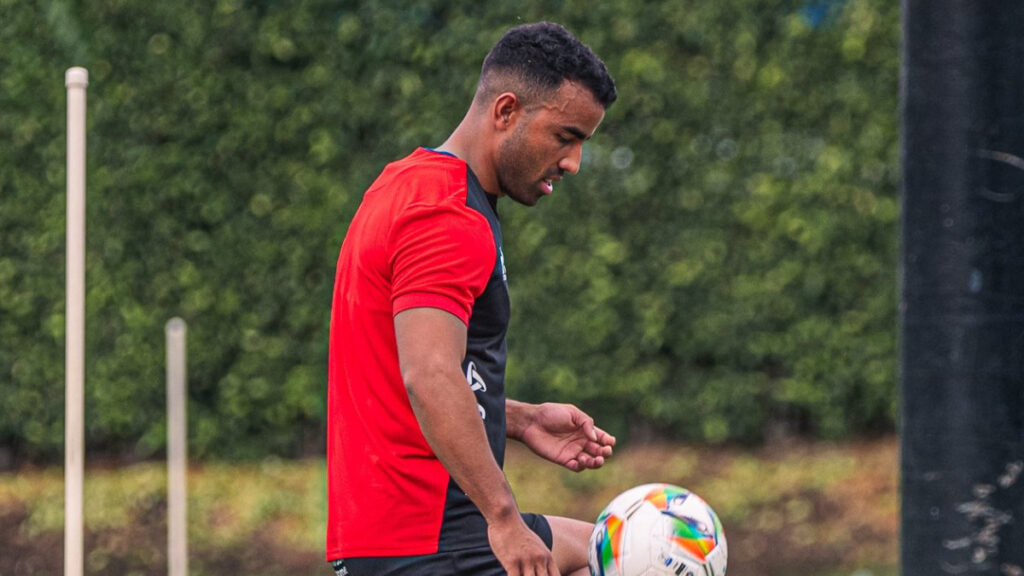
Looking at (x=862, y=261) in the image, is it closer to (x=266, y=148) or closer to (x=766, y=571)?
(x=766, y=571)

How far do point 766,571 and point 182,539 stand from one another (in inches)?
114

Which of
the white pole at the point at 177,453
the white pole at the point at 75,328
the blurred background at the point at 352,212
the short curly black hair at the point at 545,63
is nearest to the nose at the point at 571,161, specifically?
the short curly black hair at the point at 545,63

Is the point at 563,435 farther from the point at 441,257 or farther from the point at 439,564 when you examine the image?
the point at 441,257

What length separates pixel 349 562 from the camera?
311cm

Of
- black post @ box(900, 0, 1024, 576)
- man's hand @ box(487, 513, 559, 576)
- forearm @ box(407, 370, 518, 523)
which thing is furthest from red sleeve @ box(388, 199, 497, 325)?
black post @ box(900, 0, 1024, 576)

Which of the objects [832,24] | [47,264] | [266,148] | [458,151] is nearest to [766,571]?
[832,24]

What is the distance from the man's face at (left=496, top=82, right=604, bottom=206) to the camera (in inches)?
123

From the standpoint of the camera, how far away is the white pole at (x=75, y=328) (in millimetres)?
4293

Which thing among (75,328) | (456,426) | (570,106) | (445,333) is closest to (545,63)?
(570,106)

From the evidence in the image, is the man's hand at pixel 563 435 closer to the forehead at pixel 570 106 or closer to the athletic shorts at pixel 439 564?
the athletic shorts at pixel 439 564

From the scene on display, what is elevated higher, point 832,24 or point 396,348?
point 832,24

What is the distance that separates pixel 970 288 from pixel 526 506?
16.2 feet

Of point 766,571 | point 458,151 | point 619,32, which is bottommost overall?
point 766,571

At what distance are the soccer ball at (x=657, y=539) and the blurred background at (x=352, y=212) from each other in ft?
12.9
